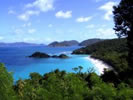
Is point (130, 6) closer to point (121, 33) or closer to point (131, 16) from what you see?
point (131, 16)

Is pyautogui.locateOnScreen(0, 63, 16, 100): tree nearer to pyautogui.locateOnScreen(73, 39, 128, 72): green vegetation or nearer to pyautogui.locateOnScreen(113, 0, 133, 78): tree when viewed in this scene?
pyautogui.locateOnScreen(113, 0, 133, 78): tree

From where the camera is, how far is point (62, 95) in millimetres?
3186

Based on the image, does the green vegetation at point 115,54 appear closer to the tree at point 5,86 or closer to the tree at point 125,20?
the tree at point 125,20

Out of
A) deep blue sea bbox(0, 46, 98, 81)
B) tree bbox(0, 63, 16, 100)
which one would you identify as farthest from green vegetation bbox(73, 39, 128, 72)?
tree bbox(0, 63, 16, 100)

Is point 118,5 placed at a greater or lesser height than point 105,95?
greater

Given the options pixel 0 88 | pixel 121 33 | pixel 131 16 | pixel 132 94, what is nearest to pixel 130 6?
pixel 131 16

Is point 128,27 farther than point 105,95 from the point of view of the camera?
Yes

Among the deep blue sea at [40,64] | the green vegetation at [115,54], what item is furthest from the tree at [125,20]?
the deep blue sea at [40,64]

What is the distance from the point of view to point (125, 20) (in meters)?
12.5

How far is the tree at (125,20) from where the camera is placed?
12.1m

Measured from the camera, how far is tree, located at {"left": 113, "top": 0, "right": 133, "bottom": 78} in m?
12.1

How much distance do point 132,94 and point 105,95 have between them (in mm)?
426

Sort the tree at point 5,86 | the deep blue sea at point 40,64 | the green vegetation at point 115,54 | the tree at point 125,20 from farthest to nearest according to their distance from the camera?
the deep blue sea at point 40,64 → the green vegetation at point 115,54 → the tree at point 125,20 → the tree at point 5,86

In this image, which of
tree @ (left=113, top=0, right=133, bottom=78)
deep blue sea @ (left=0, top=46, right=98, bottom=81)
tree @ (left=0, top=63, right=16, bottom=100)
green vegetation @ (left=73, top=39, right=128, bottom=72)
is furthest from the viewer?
deep blue sea @ (left=0, top=46, right=98, bottom=81)
